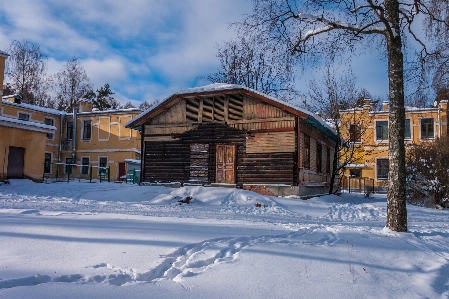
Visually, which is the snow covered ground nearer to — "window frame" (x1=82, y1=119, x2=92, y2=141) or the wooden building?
the wooden building

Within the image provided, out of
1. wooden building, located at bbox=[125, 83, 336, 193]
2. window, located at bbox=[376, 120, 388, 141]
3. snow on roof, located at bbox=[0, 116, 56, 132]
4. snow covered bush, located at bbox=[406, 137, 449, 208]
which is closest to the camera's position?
snow covered bush, located at bbox=[406, 137, 449, 208]

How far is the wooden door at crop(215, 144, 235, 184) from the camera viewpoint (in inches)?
701

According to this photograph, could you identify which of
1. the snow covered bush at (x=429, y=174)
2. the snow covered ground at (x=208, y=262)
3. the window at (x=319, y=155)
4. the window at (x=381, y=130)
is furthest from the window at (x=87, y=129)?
the snow covered ground at (x=208, y=262)

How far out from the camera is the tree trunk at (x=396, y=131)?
751 centimetres

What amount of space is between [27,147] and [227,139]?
1265 centimetres

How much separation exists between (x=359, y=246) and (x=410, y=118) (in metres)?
34.1

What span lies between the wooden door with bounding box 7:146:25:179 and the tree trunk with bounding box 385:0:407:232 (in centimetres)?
2071

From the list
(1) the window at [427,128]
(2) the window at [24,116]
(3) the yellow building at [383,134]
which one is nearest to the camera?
(2) the window at [24,116]

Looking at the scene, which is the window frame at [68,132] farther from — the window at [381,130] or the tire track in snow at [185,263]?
the tire track in snow at [185,263]

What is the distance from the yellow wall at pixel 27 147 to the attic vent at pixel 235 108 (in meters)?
12.8

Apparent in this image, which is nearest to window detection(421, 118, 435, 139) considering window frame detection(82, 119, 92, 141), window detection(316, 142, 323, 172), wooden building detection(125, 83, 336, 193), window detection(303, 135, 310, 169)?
window detection(316, 142, 323, 172)

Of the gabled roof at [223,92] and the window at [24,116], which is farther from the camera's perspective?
the window at [24,116]

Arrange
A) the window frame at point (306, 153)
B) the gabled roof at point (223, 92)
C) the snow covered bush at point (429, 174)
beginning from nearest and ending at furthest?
the gabled roof at point (223, 92), the snow covered bush at point (429, 174), the window frame at point (306, 153)

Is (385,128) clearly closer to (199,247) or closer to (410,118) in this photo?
(410,118)
